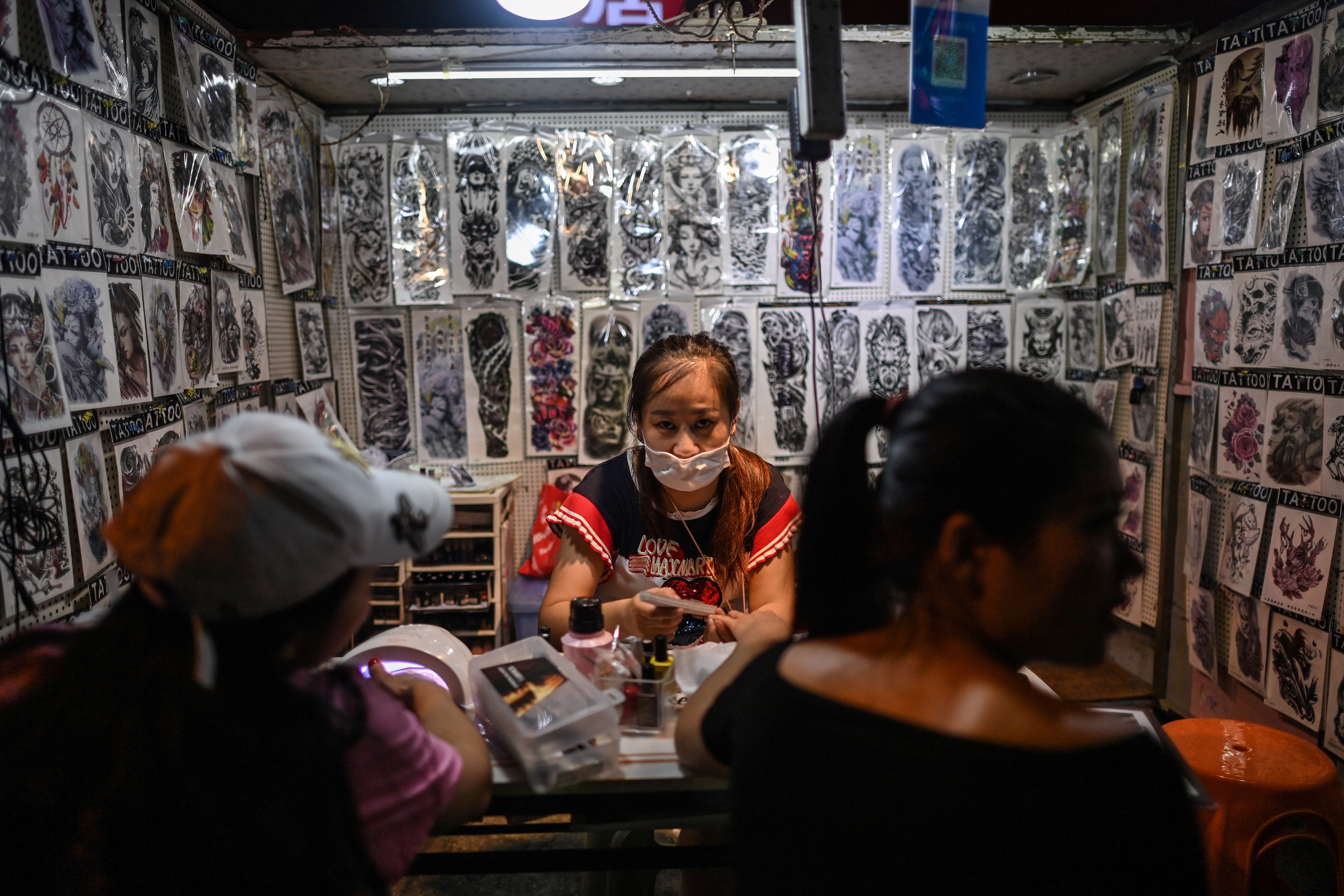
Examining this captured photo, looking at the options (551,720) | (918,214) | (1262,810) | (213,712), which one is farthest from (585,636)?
(918,214)

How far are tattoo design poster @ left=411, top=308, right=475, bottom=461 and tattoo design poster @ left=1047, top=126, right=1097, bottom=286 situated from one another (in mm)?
2761

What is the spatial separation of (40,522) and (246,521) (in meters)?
1.09

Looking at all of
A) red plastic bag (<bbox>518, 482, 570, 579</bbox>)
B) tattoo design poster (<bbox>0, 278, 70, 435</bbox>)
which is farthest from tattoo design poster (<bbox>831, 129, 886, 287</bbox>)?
tattoo design poster (<bbox>0, 278, 70, 435</bbox>)

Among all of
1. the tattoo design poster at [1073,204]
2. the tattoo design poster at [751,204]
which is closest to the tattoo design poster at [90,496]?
the tattoo design poster at [751,204]

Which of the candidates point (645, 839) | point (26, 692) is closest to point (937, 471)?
point (26, 692)

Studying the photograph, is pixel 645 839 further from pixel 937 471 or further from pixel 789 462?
pixel 789 462

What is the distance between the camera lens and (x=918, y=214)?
11.6ft

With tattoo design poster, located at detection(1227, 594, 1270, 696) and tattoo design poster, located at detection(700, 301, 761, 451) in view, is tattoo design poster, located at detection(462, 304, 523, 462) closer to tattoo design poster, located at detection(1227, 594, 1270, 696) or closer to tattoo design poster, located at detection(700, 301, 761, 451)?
tattoo design poster, located at detection(700, 301, 761, 451)

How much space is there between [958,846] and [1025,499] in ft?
1.15

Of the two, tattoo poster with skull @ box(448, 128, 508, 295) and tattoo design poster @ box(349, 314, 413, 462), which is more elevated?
tattoo poster with skull @ box(448, 128, 508, 295)

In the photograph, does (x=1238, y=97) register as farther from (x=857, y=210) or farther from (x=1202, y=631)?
(x=1202, y=631)

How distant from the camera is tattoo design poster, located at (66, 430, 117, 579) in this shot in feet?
5.49

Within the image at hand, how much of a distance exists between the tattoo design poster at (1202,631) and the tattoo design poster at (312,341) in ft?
11.5

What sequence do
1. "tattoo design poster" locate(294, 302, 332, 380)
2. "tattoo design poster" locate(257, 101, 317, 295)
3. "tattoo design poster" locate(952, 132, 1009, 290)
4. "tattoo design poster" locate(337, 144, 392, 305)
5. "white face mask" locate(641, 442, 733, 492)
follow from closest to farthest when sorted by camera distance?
"white face mask" locate(641, 442, 733, 492), "tattoo design poster" locate(257, 101, 317, 295), "tattoo design poster" locate(294, 302, 332, 380), "tattoo design poster" locate(337, 144, 392, 305), "tattoo design poster" locate(952, 132, 1009, 290)
